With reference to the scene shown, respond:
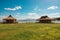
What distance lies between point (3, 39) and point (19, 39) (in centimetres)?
202

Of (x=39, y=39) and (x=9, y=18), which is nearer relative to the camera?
(x=39, y=39)

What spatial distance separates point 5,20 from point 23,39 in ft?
133

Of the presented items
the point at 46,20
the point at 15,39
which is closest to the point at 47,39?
the point at 15,39

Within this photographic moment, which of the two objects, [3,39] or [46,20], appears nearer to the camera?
[3,39]

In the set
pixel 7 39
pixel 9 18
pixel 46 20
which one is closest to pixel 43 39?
pixel 7 39

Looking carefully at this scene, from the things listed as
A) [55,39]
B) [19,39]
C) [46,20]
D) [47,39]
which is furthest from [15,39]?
[46,20]

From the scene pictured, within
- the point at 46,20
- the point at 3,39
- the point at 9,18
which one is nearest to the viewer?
the point at 3,39

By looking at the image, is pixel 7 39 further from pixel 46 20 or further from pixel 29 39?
pixel 46 20

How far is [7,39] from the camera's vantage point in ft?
45.9

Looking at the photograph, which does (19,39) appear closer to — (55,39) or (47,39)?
(47,39)

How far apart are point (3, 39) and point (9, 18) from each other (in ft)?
128

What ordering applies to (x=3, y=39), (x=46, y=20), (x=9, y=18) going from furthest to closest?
(x=46, y=20), (x=9, y=18), (x=3, y=39)

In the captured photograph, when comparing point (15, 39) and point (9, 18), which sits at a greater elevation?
point (9, 18)

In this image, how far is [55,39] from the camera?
47.9 feet
